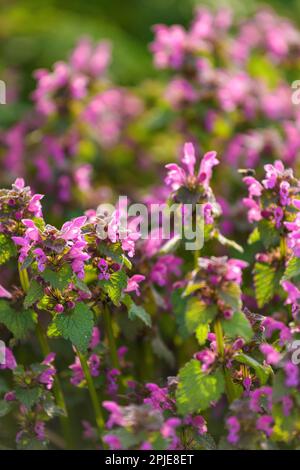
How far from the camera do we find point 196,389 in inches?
77.4

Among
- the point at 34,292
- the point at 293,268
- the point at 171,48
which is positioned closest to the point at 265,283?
the point at 293,268

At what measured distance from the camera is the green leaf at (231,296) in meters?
1.90

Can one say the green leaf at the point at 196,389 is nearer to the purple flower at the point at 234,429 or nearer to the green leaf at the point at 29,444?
the purple flower at the point at 234,429

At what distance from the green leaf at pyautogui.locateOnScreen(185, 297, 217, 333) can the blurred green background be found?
380cm

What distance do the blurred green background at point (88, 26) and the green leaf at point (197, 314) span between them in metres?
3.80

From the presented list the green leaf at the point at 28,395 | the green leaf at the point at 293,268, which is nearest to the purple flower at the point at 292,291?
the green leaf at the point at 293,268

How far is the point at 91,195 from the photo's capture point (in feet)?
12.2

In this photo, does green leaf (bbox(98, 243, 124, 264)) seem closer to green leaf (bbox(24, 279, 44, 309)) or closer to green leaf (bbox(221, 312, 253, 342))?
green leaf (bbox(24, 279, 44, 309))

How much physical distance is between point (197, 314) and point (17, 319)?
0.56 metres

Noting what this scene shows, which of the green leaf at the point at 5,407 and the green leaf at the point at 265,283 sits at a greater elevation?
the green leaf at the point at 265,283

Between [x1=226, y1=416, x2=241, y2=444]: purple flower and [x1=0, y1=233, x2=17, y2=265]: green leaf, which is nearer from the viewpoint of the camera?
[x1=226, y1=416, x2=241, y2=444]: purple flower

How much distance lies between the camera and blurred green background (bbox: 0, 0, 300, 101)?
5910 millimetres

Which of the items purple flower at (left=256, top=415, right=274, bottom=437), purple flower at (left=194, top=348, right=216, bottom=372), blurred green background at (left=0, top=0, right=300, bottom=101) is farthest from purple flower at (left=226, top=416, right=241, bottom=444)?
blurred green background at (left=0, top=0, right=300, bottom=101)

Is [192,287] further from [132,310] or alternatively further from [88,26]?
[88,26]
